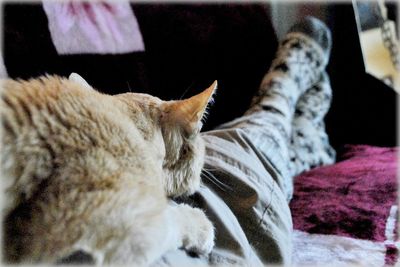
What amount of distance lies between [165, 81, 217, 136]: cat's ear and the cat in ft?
0.28

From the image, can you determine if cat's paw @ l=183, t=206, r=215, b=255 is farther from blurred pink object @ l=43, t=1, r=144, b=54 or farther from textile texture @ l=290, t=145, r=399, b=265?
blurred pink object @ l=43, t=1, r=144, b=54

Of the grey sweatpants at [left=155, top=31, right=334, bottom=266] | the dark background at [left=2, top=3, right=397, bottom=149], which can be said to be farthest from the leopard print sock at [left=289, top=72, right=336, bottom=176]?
the dark background at [left=2, top=3, right=397, bottom=149]

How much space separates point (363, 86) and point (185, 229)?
107 centimetres

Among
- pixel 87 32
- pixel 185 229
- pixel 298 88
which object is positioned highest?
pixel 87 32

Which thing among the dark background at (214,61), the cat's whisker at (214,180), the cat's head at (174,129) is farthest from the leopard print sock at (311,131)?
the cat's head at (174,129)

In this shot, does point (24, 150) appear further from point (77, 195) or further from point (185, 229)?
point (185, 229)

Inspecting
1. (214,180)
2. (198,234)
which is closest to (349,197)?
(214,180)

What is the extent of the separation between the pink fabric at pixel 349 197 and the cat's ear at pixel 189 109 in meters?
0.38

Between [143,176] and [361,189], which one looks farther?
[361,189]

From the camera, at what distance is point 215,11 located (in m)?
1.47

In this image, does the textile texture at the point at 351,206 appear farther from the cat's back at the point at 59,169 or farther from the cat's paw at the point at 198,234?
the cat's back at the point at 59,169

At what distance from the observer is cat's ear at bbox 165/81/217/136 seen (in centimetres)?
69

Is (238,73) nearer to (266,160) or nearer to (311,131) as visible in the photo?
(311,131)

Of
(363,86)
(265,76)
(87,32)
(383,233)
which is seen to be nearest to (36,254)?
(383,233)
